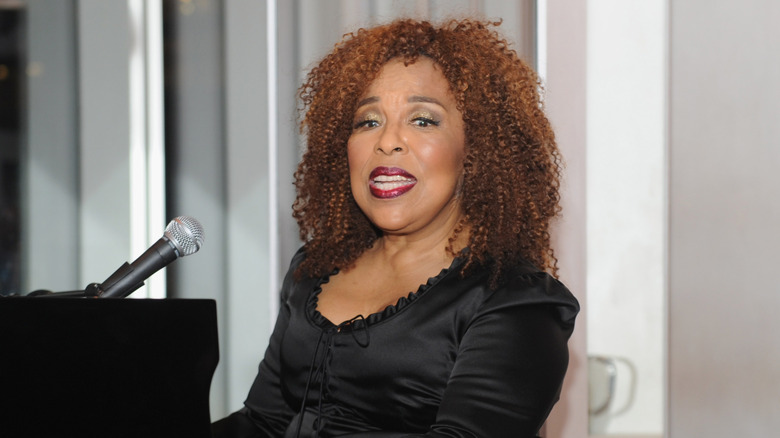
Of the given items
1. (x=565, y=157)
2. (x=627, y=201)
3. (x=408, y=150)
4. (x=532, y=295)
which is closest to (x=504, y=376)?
(x=532, y=295)

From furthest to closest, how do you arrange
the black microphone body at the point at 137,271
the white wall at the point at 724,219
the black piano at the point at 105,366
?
the white wall at the point at 724,219 → the black microphone body at the point at 137,271 → the black piano at the point at 105,366

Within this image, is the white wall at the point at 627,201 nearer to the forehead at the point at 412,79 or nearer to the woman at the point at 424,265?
the woman at the point at 424,265

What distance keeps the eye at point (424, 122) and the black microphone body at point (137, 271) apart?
446 mm

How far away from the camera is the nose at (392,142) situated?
1.26 m

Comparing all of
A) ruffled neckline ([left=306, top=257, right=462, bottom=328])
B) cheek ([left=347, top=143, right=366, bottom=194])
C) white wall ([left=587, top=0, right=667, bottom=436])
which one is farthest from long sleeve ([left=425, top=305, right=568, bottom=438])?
white wall ([left=587, top=0, right=667, bottom=436])

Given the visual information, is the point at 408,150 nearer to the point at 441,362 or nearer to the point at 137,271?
the point at 441,362

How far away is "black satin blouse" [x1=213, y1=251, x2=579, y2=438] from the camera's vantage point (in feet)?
3.59

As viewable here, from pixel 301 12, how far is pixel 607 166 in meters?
0.97

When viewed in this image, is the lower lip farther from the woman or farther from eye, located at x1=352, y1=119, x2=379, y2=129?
eye, located at x1=352, y1=119, x2=379, y2=129

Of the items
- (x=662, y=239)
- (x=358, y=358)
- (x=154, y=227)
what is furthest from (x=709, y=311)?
(x=154, y=227)

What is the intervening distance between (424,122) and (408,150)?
2.3 inches

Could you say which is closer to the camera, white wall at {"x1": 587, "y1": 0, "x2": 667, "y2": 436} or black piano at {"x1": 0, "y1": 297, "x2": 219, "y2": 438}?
black piano at {"x1": 0, "y1": 297, "x2": 219, "y2": 438}

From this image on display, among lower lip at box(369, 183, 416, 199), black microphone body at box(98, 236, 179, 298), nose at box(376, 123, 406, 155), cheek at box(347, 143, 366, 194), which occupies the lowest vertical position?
black microphone body at box(98, 236, 179, 298)

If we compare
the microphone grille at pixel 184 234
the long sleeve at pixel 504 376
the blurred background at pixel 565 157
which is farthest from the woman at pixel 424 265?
the blurred background at pixel 565 157
